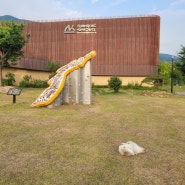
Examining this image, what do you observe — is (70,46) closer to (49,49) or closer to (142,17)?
(49,49)

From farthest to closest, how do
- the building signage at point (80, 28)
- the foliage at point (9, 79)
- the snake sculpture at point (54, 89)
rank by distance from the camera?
the building signage at point (80, 28) < the foliage at point (9, 79) < the snake sculpture at point (54, 89)

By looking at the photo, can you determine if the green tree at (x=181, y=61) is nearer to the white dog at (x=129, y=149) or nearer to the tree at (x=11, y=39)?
the tree at (x=11, y=39)

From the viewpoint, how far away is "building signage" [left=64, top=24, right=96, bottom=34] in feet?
138

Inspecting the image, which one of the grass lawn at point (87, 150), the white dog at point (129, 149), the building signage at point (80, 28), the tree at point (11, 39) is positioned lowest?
the grass lawn at point (87, 150)

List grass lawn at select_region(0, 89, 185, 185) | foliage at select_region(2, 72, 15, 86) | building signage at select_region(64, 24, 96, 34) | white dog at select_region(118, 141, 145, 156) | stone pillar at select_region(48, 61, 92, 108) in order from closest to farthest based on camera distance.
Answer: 1. grass lawn at select_region(0, 89, 185, 185)
2. white dog at select_region(118, 141, 145, 156)
3. stone pillar at select_region(48, 61, 92, 108)
4. foliage at select_region(2, 72, 15, 86)
5. building signage at select_region(64, 24, 96, 34)

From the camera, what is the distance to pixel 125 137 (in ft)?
30.3

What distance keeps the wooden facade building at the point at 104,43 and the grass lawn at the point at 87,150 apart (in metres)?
29.3

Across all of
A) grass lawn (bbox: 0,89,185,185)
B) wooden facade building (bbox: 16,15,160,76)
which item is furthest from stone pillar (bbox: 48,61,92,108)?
wooden facade building (bbox: 16,15,160,76)

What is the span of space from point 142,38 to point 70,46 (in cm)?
Answer: 1167

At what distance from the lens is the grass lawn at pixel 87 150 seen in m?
5.80

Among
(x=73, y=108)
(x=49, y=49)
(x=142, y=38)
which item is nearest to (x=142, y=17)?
(x=142, y=38)

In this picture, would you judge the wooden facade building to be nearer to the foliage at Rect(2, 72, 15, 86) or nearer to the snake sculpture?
the foliage at Rect(2, 72, 15, 86)

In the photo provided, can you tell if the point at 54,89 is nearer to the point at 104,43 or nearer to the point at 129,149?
the point at 129,149

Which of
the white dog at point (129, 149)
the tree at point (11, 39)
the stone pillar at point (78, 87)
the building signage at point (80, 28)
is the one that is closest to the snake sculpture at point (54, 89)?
the stone pillar at point (78, 87)
